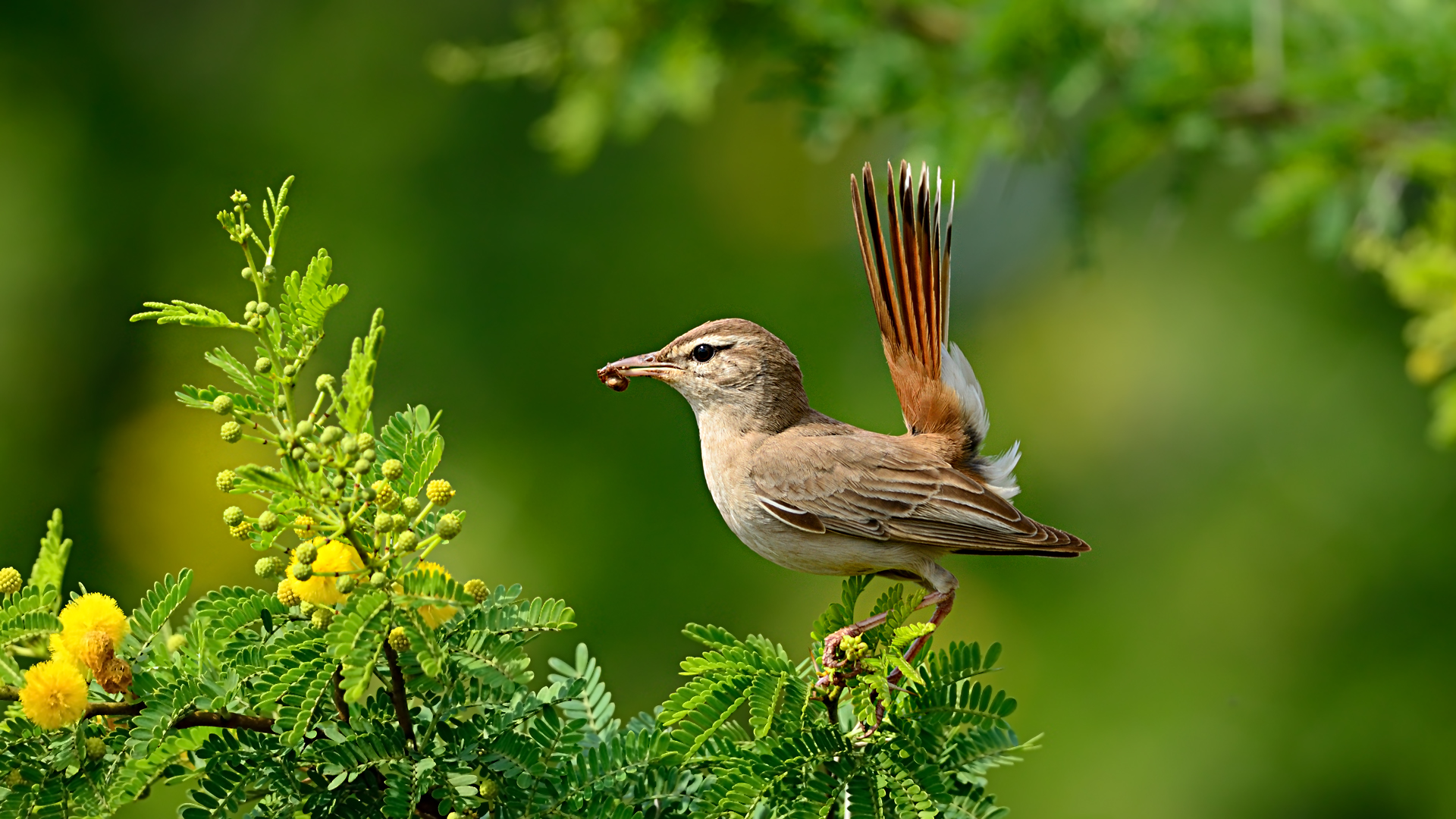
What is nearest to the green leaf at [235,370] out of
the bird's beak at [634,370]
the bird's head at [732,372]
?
the bird's beak at [634,370]

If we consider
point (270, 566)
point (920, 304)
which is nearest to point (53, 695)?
point (270, 566)

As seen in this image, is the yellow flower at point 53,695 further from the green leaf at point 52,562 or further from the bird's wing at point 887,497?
the bird's wing at point 887,497

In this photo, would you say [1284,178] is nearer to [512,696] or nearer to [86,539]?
[512,696]

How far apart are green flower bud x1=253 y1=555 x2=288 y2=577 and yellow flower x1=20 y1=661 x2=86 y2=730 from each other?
1.09 feet

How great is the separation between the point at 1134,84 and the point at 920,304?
1179 mm

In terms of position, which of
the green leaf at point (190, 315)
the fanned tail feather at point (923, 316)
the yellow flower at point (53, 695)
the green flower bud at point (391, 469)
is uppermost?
the fanned tail feather at point (923, 316)

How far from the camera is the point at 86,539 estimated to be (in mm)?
6730

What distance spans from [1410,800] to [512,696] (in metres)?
5.67

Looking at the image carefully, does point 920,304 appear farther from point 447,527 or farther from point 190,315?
point 190,315

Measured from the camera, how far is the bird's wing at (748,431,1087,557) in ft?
10.1

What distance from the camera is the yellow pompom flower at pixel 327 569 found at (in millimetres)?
1812

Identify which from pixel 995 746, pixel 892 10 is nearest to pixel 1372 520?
pixel 892 10

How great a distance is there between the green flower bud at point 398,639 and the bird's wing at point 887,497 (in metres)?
1.42

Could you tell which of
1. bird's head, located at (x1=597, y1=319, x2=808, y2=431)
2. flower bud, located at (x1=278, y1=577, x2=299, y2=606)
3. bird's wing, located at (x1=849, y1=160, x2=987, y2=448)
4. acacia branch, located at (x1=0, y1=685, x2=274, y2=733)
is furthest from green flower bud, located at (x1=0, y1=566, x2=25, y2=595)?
bird's wing, located at (x1=849, y1=160, x2=987, y2=448)
